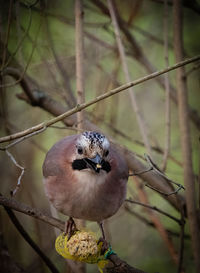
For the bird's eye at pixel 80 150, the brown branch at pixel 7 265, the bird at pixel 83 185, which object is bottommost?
Answer: the brown branch at pixel 7 265

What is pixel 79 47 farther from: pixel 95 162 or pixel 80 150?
pixel 95 162

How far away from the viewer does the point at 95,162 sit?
2.46 meters

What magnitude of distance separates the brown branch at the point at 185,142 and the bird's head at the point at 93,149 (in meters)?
0.79

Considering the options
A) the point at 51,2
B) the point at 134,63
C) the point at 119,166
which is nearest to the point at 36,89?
the point at 51,2

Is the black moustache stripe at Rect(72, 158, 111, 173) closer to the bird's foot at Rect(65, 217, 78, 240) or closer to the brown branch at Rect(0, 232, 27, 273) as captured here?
the bird's foot at Rect(65, 217, 78, 240)

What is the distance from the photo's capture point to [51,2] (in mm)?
3904

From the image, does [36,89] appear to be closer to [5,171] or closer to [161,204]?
[5,171]

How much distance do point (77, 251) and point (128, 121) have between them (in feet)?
9.50

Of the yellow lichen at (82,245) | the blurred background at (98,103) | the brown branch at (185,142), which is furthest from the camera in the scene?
the blurred background at (98,103)

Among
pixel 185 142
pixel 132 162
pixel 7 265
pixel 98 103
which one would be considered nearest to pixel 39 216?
pixel 7 265

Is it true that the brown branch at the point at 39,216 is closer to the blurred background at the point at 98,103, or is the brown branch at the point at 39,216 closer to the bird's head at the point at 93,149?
the bird's head at the point at 93,149

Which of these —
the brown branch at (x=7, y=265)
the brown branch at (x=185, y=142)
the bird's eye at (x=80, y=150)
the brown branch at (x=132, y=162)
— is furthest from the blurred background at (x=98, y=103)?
the brown branch at (x=7, y=265)

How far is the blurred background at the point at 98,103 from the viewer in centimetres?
389

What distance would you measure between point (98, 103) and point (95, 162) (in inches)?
67.2
